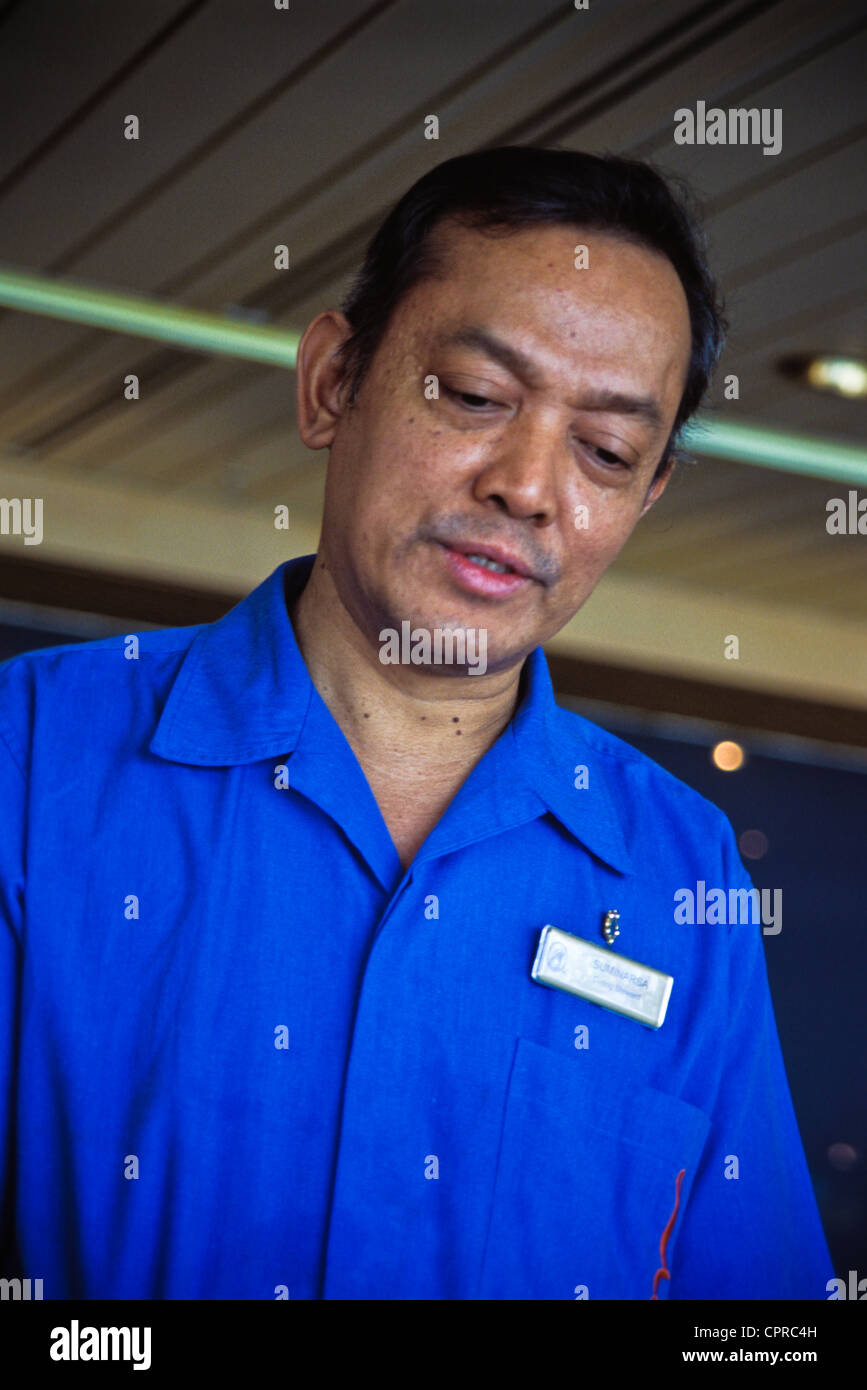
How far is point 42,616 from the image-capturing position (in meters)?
3.66

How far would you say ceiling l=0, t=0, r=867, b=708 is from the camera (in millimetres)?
1568

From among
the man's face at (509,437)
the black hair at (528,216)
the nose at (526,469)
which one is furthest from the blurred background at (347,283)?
the nose at (526,469)

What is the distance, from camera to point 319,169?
74.3 inches

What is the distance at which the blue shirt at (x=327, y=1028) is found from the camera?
30.7 inches

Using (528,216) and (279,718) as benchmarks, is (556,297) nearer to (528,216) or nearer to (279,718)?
(528,216)

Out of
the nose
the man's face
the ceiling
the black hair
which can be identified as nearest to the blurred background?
the ceiling

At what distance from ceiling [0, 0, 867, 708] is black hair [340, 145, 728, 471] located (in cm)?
66

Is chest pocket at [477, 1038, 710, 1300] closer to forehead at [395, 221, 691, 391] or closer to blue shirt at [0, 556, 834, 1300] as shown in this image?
blue shirt at [0, 556, 834, 1300]

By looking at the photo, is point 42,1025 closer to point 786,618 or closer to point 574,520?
point 574,520

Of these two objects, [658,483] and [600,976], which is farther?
[658,483]

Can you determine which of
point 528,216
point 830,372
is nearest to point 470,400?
point 528,216

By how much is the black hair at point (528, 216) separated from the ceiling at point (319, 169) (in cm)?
66

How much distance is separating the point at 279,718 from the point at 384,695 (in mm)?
81
